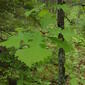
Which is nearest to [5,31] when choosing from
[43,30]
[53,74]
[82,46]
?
[43,30]

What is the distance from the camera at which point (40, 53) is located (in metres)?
1.04

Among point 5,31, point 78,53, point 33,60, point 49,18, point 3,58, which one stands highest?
point 49,18

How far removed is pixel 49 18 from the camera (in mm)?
1354

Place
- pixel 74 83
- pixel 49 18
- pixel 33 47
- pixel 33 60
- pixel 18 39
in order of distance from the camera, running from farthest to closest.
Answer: pixel 74 83, pixel 49 18, pixel 18 39, pixel 33 47, pixel 33 60

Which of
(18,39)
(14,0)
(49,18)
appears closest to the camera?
(18,39)

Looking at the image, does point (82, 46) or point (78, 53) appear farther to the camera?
point (82, 46)

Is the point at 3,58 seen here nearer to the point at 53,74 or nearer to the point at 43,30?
the point at 43,30

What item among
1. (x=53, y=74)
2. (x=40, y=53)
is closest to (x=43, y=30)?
(x=40, y=53)

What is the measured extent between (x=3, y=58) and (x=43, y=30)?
1962 mm

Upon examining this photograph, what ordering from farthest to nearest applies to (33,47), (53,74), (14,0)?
(53,74) < (14,0) < (33,47)

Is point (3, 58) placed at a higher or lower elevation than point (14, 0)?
lower

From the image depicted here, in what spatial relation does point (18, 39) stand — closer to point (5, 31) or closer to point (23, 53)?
point (23, 53)

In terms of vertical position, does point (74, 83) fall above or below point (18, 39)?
below

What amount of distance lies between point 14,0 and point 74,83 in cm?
215
